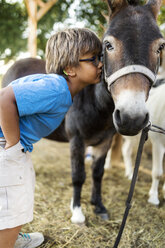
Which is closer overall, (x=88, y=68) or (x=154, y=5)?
(x=88, y=68)

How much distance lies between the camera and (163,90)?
8.49 ft

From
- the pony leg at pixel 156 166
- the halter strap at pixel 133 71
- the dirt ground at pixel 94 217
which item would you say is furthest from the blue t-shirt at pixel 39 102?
the pony leg at pixel 156 166

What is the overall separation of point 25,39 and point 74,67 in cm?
646

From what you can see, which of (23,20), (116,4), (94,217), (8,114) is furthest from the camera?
(23,20)

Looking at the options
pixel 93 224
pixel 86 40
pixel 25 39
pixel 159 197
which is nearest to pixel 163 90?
pixel 159 197

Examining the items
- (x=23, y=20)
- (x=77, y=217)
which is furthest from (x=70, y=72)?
(x=23, y=20)

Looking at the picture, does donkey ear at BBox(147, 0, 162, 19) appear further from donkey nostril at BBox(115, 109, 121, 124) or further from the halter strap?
donkey nostril at BBox(115, 109, 121, 124)

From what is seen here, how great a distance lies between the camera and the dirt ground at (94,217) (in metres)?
1.84

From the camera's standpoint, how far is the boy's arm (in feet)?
3.65

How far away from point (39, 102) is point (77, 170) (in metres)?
1.11

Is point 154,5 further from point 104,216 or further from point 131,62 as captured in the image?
point 104,216

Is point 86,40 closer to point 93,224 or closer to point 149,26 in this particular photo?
point 149,26

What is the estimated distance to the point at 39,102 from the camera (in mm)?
1161

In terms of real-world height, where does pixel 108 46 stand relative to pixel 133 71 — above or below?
above
